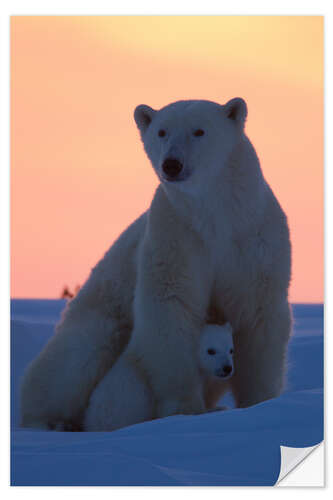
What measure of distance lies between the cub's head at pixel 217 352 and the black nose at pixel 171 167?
2.90ft

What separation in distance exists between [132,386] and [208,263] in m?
0.79

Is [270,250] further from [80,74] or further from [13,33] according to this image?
[13,33]

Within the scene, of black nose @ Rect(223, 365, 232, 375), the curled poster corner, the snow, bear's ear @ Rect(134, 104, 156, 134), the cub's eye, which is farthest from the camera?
bear's ear @ Rect(134, 104, 156, 134)

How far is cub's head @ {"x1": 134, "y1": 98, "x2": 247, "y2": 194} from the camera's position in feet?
12.9

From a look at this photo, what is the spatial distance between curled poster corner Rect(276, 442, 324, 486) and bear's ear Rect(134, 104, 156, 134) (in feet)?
6.12

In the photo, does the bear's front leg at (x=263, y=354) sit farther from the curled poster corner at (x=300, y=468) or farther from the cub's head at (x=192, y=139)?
the cub's head at (x=192, y=139)

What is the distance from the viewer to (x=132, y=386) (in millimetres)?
4359

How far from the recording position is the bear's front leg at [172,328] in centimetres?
422

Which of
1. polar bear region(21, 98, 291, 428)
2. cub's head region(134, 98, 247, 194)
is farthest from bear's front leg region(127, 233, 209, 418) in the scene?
cub's head region(134, 98, 247, 194)

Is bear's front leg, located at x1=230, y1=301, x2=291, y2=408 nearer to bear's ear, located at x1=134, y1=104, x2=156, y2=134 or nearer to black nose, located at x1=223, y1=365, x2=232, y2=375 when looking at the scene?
black nose, located at x1=223, y1=365, x2=232, y2=375

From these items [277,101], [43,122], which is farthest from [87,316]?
[277,101]

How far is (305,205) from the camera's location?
4398 mm

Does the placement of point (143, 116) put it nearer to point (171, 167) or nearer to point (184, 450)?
point (171, 167)
